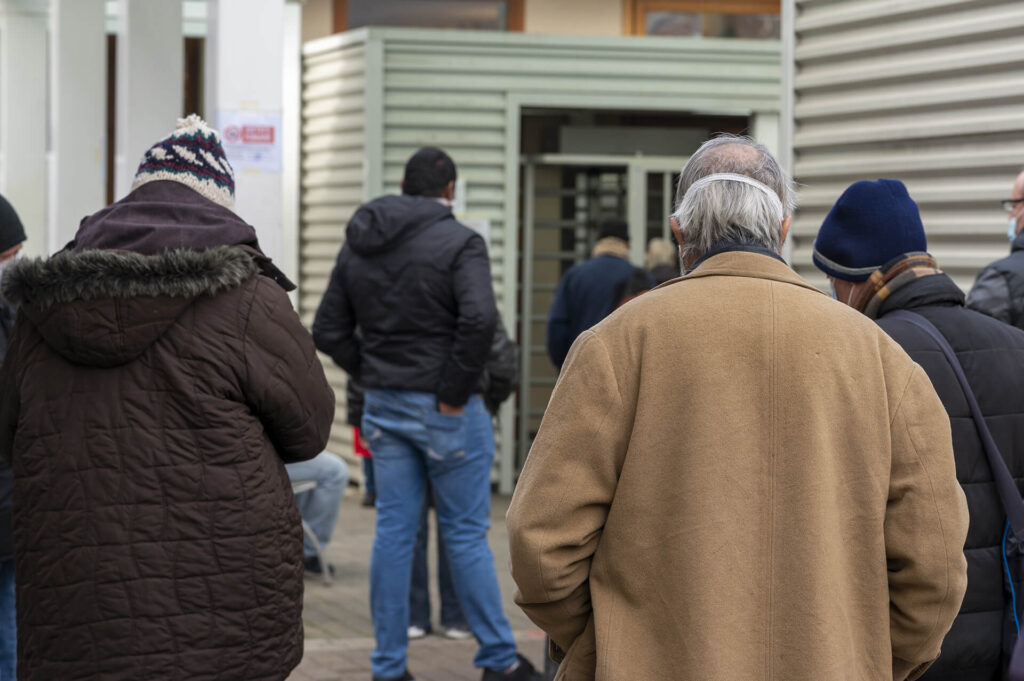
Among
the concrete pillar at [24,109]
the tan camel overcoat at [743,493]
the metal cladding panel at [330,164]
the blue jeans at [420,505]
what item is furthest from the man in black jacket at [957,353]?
the concrete pillar at [24,109]

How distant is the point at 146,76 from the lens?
793 centimetres

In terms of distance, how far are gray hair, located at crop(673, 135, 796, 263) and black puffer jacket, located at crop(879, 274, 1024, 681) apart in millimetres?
800

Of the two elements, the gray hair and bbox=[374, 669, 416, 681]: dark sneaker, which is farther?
bbox=[374, 669, 416, 681]: dark sneaker

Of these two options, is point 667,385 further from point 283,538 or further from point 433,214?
point 433,214

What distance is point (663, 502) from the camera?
2752 millimetres

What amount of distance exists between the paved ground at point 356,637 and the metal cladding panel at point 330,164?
2.98m

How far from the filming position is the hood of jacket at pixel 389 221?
6.04 meters

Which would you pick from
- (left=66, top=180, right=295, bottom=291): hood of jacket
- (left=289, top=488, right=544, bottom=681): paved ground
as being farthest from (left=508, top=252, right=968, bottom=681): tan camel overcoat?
(left=289, top=488, right=544, bottom=681): paved ground

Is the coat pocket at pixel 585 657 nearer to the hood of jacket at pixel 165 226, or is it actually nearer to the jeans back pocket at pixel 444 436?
the hood of jacket at pixel 165 226

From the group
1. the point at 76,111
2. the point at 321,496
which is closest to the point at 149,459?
the point at 321,496

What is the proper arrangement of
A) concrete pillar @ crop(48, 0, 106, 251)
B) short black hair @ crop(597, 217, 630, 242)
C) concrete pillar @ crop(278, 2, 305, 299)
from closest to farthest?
short black hair @ crop(597, 217, 630, 242), concrete pillar @ crop(48, 0, 106, 251), concrete pillar @ crop(278, 2, 305, 299)

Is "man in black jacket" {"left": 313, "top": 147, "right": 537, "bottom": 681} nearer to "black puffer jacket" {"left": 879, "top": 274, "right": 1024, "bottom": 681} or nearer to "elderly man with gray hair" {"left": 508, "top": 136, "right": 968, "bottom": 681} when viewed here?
Result: "black puffer jacket" {"left": 879, "top": 274, "right": 1024, "bottom": 681}

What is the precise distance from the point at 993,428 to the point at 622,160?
8634 millimetres

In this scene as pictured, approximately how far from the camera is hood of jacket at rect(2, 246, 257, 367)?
11.3ft
